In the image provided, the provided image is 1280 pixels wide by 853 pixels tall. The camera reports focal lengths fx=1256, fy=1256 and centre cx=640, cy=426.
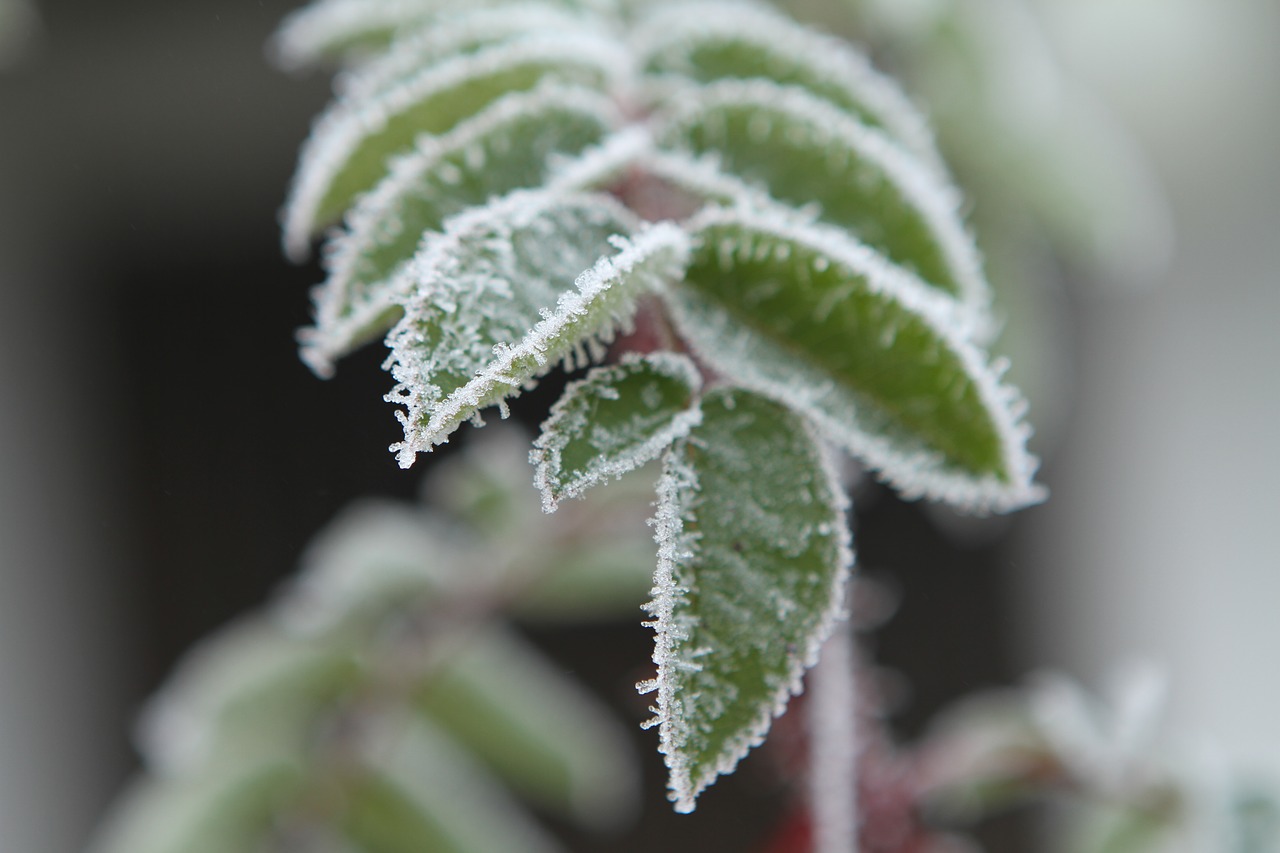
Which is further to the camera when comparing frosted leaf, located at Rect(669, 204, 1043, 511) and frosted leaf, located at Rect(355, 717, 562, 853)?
frosted leaf, located at Rect(355, 717, 562, 853)

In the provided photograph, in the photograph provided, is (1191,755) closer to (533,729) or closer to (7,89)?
(533,729)

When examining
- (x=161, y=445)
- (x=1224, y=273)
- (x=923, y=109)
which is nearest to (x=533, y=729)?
(x=923, y=109)

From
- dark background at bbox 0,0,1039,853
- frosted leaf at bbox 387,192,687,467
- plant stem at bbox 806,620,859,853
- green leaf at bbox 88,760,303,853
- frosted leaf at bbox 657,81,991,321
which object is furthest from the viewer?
dark background at bbox 0,0,1039,853

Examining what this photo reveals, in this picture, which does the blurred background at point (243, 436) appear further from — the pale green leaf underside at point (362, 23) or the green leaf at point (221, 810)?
the pale green leaf underside at point (362, 23)

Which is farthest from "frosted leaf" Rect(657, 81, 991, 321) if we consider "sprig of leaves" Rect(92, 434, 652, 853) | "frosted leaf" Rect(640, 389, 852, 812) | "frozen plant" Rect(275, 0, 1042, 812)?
"sprig of leaves" Rect(92, 434, 652, 853)

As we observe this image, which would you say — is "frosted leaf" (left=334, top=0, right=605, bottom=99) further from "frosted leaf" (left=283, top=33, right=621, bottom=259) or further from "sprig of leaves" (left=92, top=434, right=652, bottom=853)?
"sprig of leaves" (left=92, top=434, right=652, bottom=853)

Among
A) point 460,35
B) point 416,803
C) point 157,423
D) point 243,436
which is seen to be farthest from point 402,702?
point 157,423

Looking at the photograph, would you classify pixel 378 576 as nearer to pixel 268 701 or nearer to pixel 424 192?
pixel 268 701
